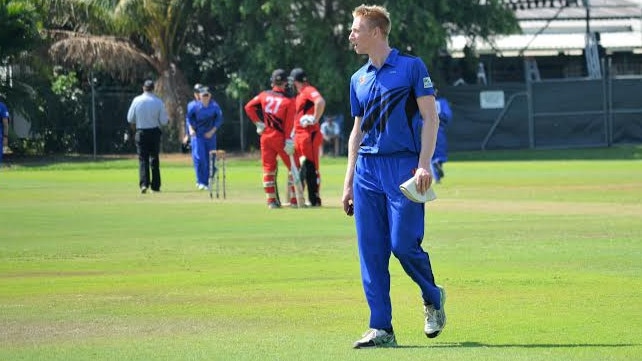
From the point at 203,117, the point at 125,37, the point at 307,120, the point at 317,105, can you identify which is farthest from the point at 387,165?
the point at 125,37

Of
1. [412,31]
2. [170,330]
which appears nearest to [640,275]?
[170,330]

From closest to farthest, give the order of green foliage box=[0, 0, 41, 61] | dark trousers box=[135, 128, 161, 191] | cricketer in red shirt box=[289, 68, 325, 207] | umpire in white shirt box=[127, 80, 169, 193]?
cricketer in red shirt box=[289, 68, 325, 207] < dark trousers box=[135, 128, 161, 191] < umpire in white shirt box=[127, 80, 169, 193] < green foliage box=[0, 0, 41, 61]

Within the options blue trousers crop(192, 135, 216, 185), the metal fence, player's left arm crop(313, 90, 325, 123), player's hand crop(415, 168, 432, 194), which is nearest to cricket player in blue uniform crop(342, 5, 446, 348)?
player's hand crop(415, 168, 432, 194)

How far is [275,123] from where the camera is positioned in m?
25.3

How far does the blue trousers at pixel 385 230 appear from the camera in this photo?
32.8 ft

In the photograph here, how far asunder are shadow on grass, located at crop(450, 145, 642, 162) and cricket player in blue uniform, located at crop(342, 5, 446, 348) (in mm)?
33965

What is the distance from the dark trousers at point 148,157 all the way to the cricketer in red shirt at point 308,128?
537 cm

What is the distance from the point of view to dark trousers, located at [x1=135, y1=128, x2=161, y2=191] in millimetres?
30111

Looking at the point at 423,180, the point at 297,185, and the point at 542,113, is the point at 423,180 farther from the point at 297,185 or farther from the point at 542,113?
the point at 542,113

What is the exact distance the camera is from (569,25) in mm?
62312

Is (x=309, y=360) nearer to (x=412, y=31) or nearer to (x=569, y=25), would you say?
(x=412, y=31)

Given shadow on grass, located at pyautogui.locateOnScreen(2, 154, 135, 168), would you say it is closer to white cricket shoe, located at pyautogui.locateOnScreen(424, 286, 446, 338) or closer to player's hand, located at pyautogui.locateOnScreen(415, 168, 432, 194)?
white cricket shoe, located at pyautogui.locateOnScreen(424, 286, 446, 338)

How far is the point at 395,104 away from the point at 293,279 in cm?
440

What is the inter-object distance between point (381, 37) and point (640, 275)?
501 cm
